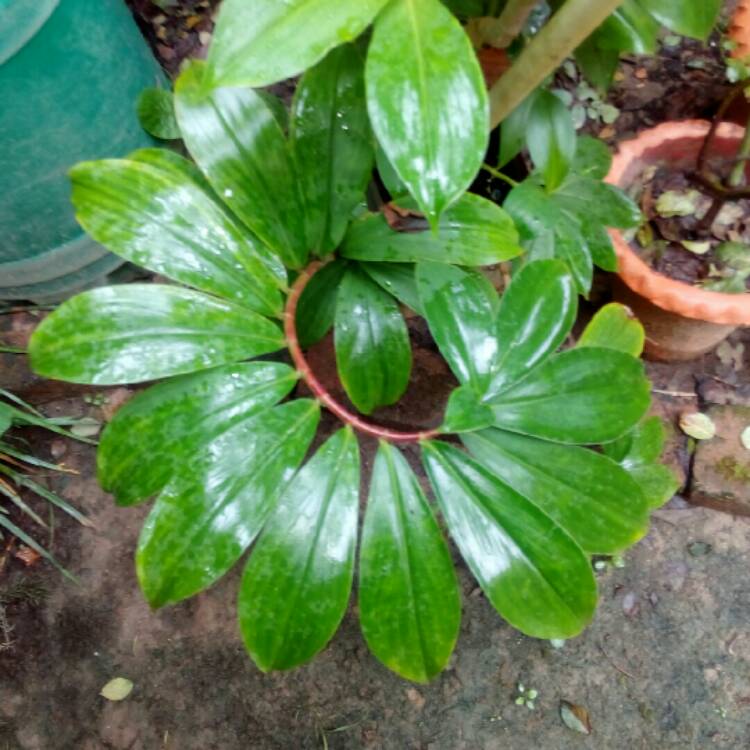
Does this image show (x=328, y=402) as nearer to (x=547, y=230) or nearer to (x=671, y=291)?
(x=547, y=230)

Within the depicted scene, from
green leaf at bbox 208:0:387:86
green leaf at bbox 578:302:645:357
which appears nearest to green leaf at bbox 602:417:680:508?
green leaf at bbox 578:302:645:357

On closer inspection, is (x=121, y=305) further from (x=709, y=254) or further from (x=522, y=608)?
(x=709, y=254)

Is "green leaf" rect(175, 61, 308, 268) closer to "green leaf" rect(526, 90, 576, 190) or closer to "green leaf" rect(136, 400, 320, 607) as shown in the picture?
"green leaf" rect(136, 400, 320, 607)

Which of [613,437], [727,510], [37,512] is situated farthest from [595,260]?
[37,512]

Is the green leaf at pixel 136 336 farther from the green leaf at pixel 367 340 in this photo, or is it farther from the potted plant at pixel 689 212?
the potted plant at pixel 689 212

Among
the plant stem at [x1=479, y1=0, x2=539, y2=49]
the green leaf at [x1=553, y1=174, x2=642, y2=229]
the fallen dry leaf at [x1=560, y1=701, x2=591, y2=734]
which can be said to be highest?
the plant stem at [x1=479, y1=0, x2=539, y2=49]

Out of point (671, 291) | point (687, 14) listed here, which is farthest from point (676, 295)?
point (687, 14)

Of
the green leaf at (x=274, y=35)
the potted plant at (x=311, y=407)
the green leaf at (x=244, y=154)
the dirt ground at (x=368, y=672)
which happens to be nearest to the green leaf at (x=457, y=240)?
the potted plant at (x=311, y=407)
